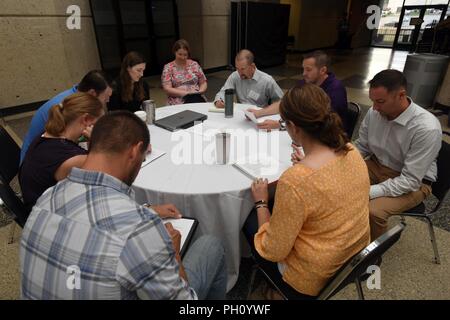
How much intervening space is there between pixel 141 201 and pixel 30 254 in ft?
2.23

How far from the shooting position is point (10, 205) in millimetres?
1437

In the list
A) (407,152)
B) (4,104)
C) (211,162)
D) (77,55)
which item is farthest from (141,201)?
(77,55)

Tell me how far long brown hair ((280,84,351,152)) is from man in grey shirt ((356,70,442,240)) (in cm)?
77

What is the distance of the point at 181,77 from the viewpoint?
330cm

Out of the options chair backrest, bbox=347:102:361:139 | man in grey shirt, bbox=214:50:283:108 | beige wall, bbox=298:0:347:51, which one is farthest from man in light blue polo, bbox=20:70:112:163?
beige wall, bbox=298:0:347:51

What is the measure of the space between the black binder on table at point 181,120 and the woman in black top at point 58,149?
1.98ft

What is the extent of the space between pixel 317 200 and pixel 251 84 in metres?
2.10

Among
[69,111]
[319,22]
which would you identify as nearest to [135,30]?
[69,111]

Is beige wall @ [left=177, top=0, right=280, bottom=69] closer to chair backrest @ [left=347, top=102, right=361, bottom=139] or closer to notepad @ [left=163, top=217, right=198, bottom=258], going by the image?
chair backrest @ [left=347, top=102, right=361, bottom=139]

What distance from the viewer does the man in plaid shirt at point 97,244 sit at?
0.68m

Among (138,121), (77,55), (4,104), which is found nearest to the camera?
(138,121)

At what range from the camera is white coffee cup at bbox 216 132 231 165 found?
4.92ft

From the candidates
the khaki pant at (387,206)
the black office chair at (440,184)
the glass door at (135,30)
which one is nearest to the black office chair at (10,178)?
the khaki pant at (387,206)

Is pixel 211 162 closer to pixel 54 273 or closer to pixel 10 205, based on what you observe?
pixel 54 273
